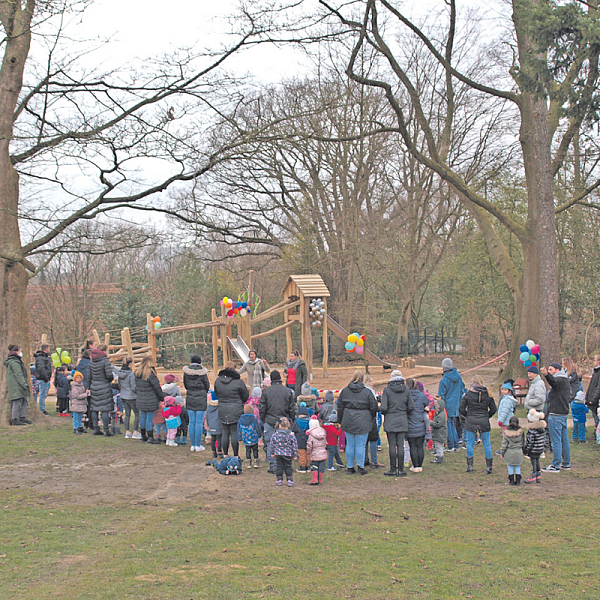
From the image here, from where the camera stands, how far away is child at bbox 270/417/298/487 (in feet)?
27.2

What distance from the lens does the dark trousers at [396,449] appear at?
8.88m

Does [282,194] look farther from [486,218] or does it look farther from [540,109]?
[540,109]

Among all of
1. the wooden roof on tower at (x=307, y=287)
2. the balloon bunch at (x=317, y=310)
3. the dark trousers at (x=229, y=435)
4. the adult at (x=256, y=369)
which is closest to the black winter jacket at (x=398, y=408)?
the dark trousers at (x=229, y=435)

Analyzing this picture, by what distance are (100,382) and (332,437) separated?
4775 mm

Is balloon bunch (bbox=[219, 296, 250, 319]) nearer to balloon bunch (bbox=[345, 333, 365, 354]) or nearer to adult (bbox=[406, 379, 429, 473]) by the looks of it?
balloon bunch (bbox=[345, 333, 365, 354])

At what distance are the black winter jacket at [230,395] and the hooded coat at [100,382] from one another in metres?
2.88

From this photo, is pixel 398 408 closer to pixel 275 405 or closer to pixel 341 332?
pixel 275 405

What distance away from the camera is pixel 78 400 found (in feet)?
37.7

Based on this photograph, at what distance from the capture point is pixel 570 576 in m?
5.22

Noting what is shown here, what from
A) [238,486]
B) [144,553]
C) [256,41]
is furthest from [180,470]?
[256,41]

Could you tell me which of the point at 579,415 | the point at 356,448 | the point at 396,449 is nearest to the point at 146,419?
the point at 356,448

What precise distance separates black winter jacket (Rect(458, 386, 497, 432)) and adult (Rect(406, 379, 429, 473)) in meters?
0.61

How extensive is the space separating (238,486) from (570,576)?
14.6 ft

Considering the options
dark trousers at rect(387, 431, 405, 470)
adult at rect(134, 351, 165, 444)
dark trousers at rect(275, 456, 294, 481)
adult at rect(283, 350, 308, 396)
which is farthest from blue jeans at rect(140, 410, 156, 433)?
dark trousers at rect(387, 431, 405, 470)
